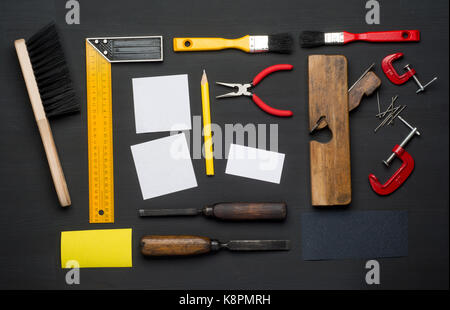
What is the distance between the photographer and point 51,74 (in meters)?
1.34

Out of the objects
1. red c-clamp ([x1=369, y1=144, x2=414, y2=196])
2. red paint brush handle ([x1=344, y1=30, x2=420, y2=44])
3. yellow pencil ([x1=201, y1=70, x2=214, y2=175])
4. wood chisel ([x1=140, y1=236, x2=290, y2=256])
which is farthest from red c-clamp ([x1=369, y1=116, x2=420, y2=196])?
yellow pencil ([x1=201, y1=70, x2=214, y2=175])

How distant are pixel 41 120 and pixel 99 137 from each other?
20cm

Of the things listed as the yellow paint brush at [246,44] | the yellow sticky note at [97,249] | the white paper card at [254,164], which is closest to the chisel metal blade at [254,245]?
the white paper card at [254,164]

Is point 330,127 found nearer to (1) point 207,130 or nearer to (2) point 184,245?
(1) point 207,130

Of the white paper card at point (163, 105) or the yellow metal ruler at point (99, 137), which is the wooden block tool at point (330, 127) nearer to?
the white paper card at point (163, 105)

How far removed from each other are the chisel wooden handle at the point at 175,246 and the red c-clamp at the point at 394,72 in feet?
2.94

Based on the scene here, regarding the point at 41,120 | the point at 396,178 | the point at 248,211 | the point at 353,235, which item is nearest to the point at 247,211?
the point at 248,211

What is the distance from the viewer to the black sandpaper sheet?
1.32 m

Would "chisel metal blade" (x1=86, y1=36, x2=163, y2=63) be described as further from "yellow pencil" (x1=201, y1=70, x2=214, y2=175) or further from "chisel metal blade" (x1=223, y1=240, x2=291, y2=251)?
"chisel metal blade" (x1=223, y1=240, x2=291, y2=251)

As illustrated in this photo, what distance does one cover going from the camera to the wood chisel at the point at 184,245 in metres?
1.27

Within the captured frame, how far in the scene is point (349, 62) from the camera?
4.45ft

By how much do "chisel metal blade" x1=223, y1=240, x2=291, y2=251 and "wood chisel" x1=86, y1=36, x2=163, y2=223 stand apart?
1.47 feet
